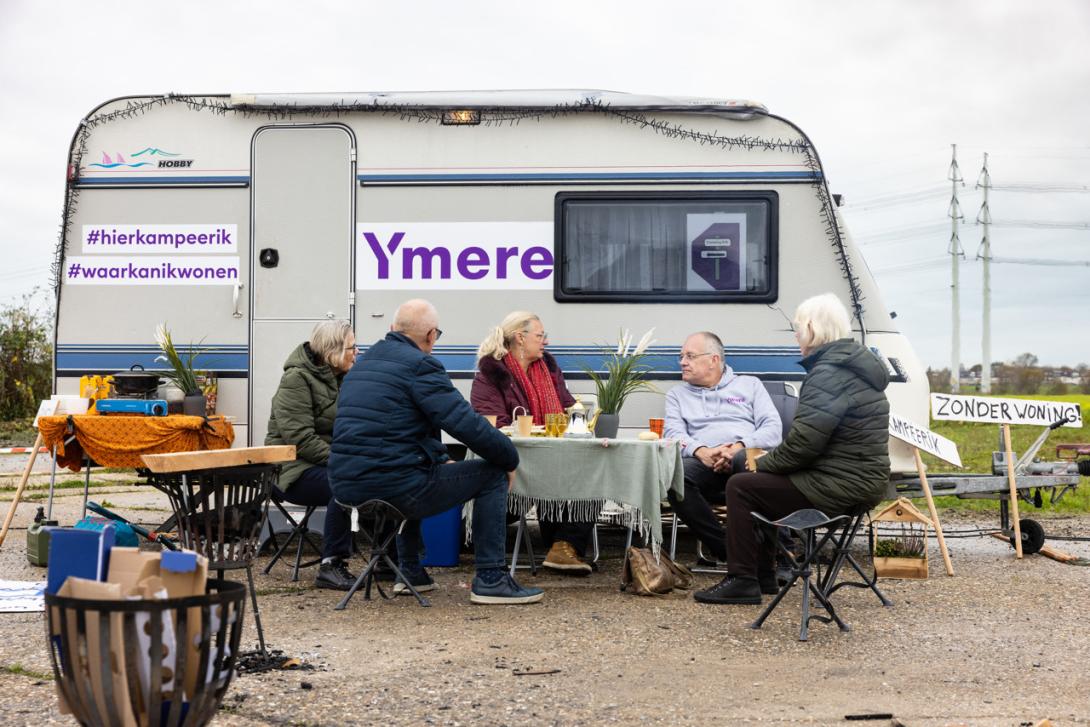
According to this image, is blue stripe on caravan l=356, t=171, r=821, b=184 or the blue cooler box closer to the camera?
Answer: the blue cooler box

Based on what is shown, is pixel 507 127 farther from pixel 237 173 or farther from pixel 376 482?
pixel 376 482

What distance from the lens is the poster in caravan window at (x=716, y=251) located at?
6551 millimetres

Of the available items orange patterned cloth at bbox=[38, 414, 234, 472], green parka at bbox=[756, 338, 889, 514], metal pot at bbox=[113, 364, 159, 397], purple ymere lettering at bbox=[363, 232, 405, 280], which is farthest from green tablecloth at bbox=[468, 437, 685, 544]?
metal pot at bbox=[113, 364, 159, 397]

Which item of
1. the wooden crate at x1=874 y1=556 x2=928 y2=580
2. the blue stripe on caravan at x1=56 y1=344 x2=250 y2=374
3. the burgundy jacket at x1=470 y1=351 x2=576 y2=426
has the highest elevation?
the blue stripe on caravan at x1=56 y1=344 x2=250 y2=374

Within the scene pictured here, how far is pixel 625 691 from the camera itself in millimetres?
3693

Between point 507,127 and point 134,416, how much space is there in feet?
9.03

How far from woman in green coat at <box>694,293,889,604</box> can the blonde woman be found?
125cm

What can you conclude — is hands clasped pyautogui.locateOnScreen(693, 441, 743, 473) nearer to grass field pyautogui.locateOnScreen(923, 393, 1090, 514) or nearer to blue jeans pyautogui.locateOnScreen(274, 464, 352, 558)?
blue jeans pyautogui.locateOnScreen(274, 464, 352, 558)

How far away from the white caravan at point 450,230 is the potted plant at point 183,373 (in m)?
0.10

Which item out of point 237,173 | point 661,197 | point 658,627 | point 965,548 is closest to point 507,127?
point 661,197

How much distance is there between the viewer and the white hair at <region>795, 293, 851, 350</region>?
496 cm

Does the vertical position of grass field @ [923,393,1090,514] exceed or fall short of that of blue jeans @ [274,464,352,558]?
it falls short

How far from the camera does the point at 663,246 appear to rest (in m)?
6.59

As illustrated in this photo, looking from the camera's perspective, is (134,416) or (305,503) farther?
(134,416)
